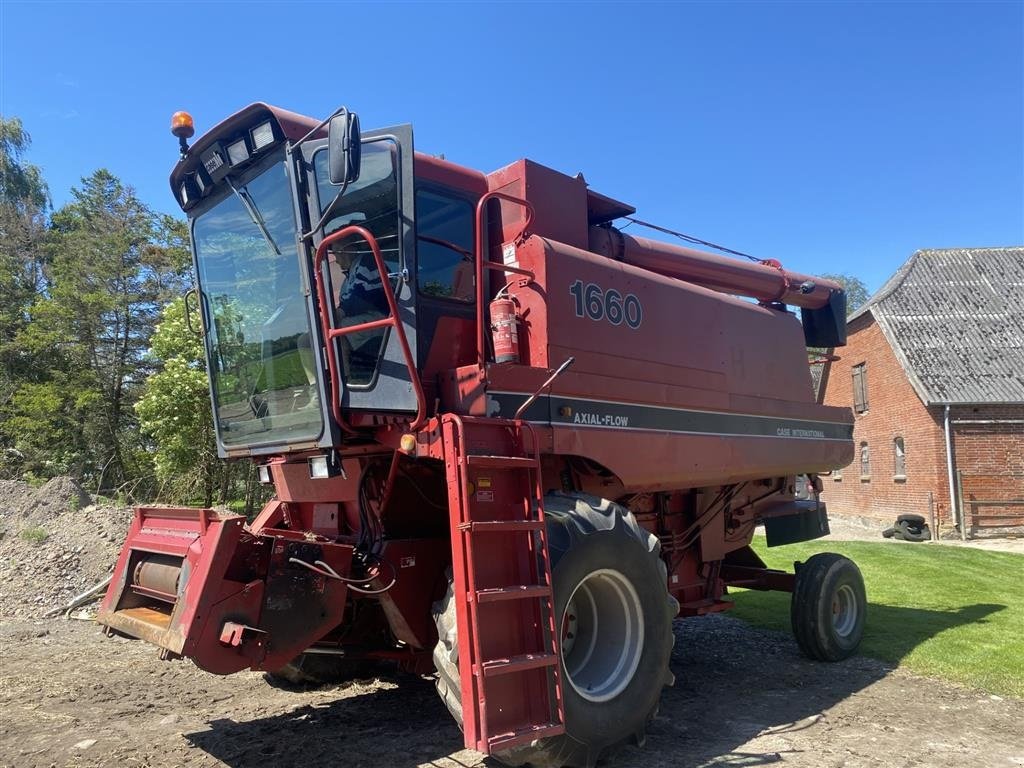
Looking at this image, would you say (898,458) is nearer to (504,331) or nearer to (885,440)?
(885,440)

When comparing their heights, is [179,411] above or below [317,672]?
above

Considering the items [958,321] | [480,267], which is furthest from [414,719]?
[958,321]

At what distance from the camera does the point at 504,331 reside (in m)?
4.51

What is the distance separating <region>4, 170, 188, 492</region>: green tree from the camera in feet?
76.8

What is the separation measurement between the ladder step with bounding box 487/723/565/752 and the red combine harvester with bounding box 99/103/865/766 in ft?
0.04

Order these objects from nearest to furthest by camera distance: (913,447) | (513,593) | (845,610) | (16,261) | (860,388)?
1. (513,593)
2. (845,610)
3. (913,447)
4. (860,388)
5. (16,261)

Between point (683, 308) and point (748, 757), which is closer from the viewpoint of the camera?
point (748, 757)

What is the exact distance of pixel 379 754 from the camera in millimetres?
4562

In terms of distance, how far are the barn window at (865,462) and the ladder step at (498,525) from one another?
73.3 feet

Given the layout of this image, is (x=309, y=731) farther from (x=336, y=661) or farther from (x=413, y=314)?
(x=413, y=314)

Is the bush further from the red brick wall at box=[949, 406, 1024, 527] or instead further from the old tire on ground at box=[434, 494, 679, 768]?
the red brick wall at box=[949, 406, 1024, 527]

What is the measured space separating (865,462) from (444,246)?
22482 millimetres

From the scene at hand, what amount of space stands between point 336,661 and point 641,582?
2677 millimetres

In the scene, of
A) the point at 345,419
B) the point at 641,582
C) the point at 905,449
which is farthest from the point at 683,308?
the point at 905,449
